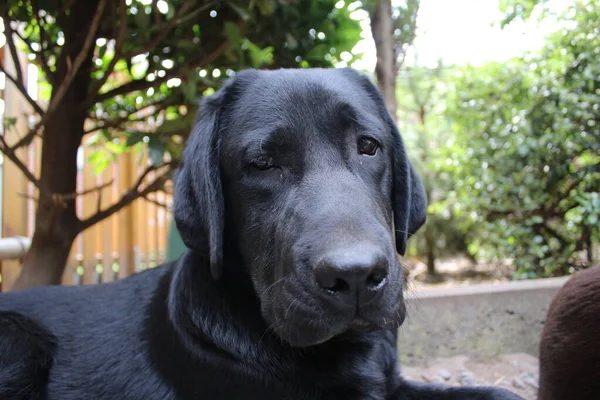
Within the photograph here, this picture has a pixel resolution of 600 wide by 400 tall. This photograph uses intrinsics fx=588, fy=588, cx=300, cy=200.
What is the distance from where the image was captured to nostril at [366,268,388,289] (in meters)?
1.65

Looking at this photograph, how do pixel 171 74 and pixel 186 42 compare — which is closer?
pixel 186 42

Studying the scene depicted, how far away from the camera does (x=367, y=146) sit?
2.21 metres

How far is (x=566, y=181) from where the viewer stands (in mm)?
5074

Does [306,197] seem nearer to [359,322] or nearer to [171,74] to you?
[359,322]

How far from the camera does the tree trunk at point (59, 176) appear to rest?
11.1 feet

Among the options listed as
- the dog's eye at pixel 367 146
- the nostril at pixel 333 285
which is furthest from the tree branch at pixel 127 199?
the nostril at pixel 333 285

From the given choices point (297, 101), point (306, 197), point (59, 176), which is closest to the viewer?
point (306, 197)

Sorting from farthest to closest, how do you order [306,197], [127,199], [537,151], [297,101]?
[537,151] < [127,199] < [297,101] < [306,197]

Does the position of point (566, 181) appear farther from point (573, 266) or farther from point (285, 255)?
point (285, 255)

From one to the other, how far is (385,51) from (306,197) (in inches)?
92.9

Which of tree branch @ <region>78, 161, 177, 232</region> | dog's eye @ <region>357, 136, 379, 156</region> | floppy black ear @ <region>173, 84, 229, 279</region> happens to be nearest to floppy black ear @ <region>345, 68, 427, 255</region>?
dog's eye @ <region>357, 136, 379, 156</region>

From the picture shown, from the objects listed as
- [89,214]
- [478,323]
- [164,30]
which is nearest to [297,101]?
[164,30]

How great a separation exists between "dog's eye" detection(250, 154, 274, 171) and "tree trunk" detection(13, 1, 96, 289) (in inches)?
68.0

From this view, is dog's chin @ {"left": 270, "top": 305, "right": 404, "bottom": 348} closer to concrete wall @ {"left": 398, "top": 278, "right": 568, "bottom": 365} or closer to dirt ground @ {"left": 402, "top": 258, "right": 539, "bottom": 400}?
dirt ground @ {"left": 402, "top": 258, "right": 539, "bottom": 400}
